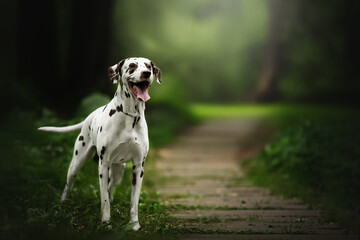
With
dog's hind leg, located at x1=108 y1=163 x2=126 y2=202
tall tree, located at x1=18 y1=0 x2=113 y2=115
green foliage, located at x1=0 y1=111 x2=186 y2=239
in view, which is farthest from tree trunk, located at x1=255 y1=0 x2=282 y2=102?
dog's hind leg, located at x1=108 y1=163 x2=126 y2=202

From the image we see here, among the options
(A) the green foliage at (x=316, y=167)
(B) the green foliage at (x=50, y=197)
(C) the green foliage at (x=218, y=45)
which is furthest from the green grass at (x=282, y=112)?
(B) the green foliage at (x=50, y=197)

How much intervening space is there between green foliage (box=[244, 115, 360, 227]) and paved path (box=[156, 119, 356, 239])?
38 cm

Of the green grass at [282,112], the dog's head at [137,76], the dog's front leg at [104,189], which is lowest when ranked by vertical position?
the green grass at [282,112]

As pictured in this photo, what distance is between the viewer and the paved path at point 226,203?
4602 mm

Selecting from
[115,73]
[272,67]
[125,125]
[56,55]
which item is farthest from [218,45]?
[125,125]

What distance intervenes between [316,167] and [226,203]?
2.15 m

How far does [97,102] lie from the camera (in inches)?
246

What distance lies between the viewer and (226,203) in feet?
19.6

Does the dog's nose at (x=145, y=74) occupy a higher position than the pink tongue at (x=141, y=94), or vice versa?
the dog's nose at (x=145, y=74)

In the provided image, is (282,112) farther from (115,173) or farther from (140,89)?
(140,89)

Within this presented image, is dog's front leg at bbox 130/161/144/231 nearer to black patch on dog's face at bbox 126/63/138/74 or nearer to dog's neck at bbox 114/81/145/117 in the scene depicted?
dog's neck at bbox 114/81/145/117

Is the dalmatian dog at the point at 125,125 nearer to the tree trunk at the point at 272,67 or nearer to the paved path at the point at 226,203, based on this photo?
the paved path at the point at 226,203

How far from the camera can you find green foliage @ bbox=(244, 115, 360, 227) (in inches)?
258

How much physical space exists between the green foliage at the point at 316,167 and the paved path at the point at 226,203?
379mm
